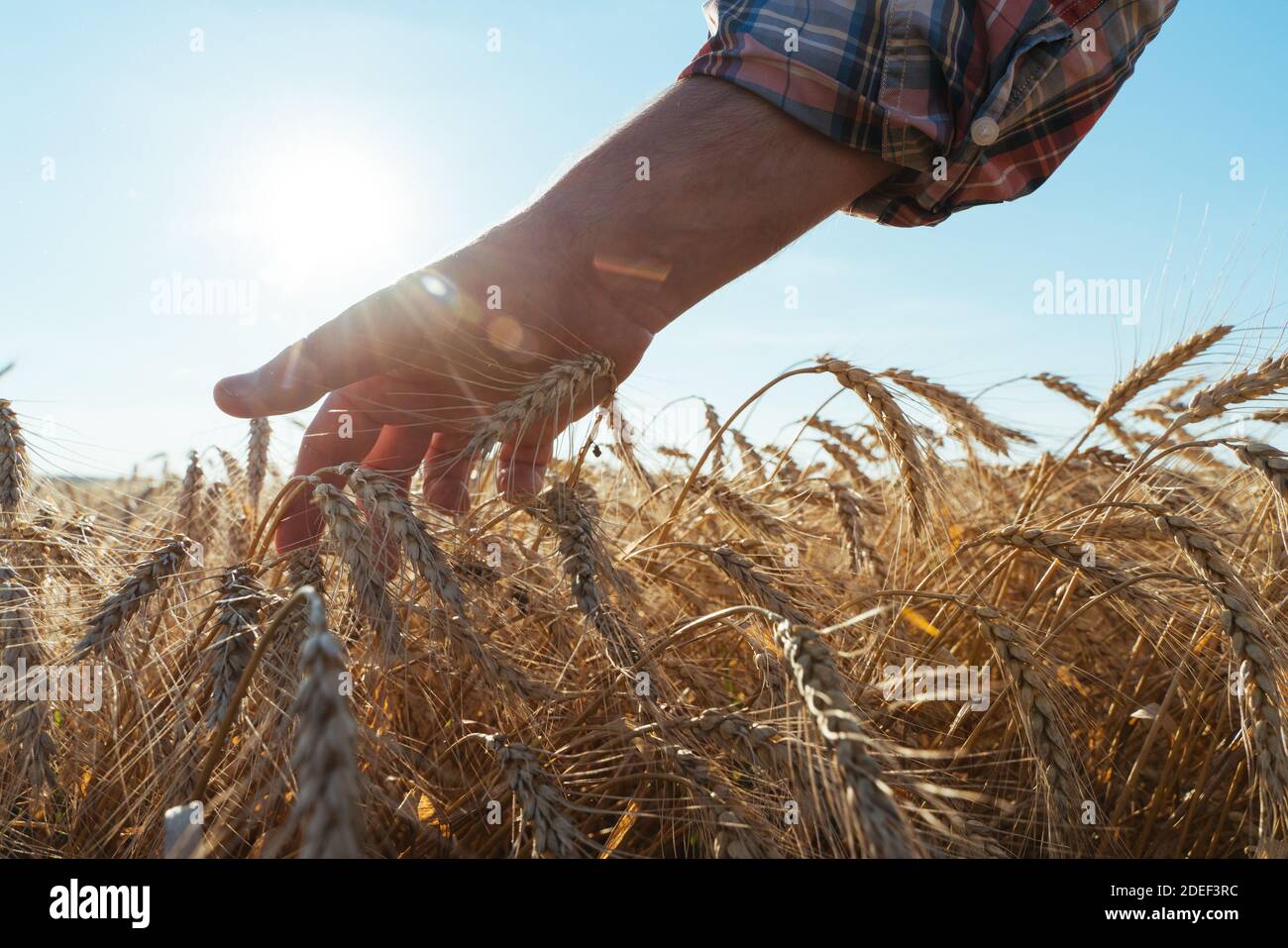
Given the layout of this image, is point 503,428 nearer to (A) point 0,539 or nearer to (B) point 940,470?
(A) point 0,539

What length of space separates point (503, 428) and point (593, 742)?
71 cm

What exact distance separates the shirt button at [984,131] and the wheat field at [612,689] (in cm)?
69

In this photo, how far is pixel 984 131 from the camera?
211 centimetres

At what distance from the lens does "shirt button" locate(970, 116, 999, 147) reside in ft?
6.88

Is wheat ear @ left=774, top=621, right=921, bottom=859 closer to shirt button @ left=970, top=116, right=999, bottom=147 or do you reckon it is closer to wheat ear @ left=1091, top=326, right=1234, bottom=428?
shirt button @ left=970, top=116, right=999, bottom=147

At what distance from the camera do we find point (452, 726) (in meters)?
1.51

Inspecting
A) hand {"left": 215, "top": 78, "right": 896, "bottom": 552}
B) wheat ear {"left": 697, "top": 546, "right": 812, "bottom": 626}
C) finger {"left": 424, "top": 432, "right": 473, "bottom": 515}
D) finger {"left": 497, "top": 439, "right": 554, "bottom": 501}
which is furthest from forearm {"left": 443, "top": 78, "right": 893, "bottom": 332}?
wheat ear {"left": 697, "top": 546, "right": 812, "bottom": 626}

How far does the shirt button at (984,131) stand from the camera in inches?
82.6

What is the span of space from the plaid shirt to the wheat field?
688 millimetres

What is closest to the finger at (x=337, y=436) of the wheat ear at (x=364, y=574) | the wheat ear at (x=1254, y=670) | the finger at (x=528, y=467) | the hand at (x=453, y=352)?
the hand at (x=453, y=352)

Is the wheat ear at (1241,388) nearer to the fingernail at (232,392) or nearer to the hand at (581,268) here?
the hand at (581,268)
